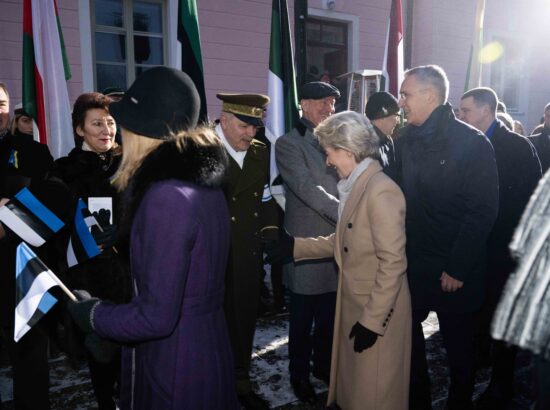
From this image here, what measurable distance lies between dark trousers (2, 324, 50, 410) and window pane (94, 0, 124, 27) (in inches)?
229

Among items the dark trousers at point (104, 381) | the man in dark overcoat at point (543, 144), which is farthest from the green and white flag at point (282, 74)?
the man in dark overcoat at point (543, 144)

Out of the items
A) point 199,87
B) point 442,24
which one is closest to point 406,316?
point 199,87

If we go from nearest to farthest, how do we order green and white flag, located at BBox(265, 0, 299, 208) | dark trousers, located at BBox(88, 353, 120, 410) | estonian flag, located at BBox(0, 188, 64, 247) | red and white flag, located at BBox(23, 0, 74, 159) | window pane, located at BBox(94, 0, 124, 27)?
estonian flag, located at BBox(0, 188, 64, 247) < dark trousers, located at BBox(88, 353, 120, 410) < red and white flag, located at BBox(23, 0, 74, 159) < green and white flag, located at BBox(265, 0, 299, 208) < window pane, located at BBox(94, 0, 124, 27)

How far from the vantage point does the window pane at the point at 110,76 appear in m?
7.01

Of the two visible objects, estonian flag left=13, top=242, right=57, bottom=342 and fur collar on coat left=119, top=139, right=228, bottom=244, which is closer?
fur collar on coat left=119, top=139, right=228, bottom=244

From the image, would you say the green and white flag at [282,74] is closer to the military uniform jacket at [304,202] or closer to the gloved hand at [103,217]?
the military uniform jacket at [304,202]

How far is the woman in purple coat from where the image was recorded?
137cm

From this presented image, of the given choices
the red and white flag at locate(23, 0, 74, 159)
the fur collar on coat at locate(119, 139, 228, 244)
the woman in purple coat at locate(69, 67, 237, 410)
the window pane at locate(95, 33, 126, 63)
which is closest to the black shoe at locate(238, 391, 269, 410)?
the woman in purple coat at locate(69, 67, 237, 410)

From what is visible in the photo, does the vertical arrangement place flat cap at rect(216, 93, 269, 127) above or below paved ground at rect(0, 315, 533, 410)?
above

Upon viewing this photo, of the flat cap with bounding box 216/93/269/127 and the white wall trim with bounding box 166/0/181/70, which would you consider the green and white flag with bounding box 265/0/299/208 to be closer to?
the flat cap with bounding box 216/93/269/127

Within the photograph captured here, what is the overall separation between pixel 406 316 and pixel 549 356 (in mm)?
1684

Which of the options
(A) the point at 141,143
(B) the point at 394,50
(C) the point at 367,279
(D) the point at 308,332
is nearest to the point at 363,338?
(C) the point at 367,279

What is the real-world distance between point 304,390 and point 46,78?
3.24 meters

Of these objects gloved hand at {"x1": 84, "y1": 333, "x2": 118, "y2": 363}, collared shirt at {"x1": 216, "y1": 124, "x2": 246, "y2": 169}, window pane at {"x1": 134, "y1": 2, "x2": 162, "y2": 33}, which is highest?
window pane at {"x1": 134, "y1": 2, "x2": 162, "y2": 33}
